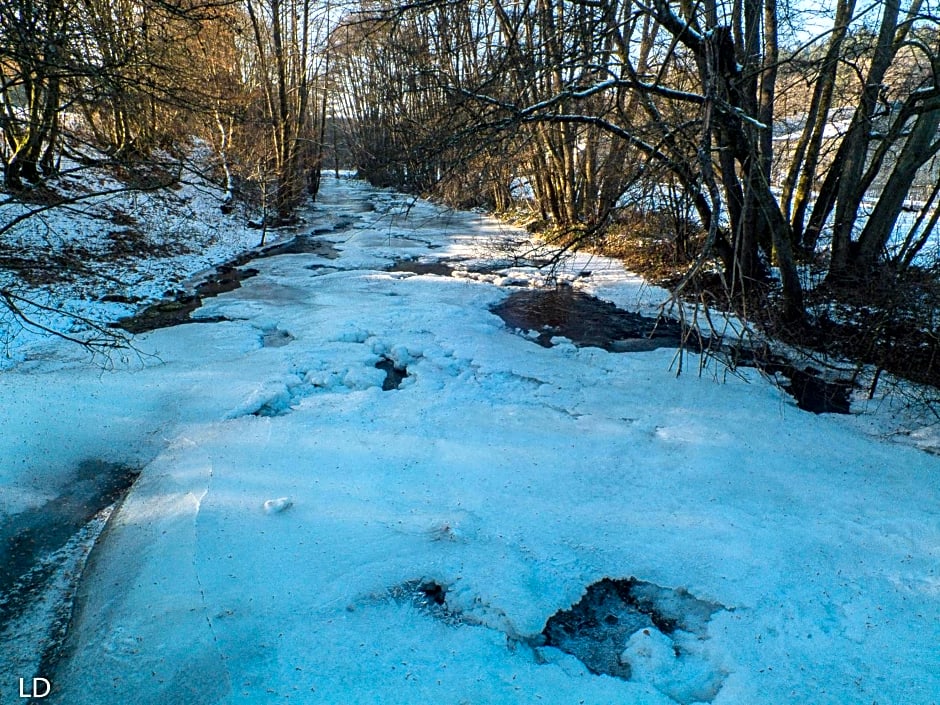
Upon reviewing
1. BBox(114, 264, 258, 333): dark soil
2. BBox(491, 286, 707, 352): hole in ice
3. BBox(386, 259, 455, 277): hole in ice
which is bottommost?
BBox(114, 264, 258, 333): dark soil

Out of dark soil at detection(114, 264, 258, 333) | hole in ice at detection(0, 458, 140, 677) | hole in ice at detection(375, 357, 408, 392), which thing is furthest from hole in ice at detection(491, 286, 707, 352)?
Result: hole in ice at detection(0, 458, 140, 677)

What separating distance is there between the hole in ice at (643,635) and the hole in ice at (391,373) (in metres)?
3.33

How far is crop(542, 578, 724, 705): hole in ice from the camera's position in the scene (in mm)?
2699

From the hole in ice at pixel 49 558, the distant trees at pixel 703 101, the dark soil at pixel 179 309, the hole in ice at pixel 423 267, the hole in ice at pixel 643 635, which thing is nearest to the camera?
the hole in ice at pixel 643 635

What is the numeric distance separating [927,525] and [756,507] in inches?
41.7

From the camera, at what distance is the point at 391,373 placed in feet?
21.1

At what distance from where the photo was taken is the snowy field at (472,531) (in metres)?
2.71

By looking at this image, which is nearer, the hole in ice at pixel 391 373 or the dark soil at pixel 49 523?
the dark soil at pixel 49 523

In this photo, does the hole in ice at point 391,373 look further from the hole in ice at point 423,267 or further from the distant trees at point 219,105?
the hole in ice at point 423,267

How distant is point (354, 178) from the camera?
1784 inches

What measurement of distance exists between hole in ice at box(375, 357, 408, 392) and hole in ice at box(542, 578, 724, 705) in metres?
3.33

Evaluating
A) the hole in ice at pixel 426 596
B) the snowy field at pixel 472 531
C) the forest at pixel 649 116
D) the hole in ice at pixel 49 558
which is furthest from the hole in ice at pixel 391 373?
the hole in ice at pixel 426 596

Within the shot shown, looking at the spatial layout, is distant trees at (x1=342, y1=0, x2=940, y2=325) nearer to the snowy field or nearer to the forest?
the forest

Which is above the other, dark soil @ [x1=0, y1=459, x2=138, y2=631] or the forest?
the forest
